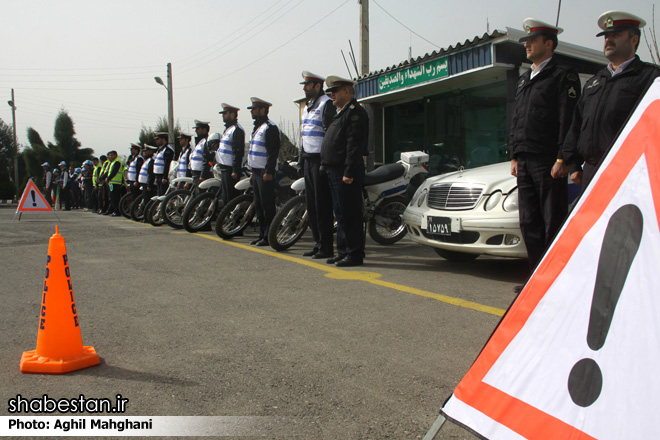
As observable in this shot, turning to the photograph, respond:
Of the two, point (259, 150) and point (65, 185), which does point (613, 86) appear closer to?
point (259, 150)

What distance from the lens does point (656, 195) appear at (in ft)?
5.22

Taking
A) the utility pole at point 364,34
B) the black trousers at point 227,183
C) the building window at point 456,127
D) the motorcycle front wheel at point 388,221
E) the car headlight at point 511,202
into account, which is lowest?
the motorcycle front wheel at point 388,221

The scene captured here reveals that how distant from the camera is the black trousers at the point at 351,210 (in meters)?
6.14

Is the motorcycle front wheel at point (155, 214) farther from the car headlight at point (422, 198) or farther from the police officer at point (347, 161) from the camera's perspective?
the car headlight at point (422, 198)

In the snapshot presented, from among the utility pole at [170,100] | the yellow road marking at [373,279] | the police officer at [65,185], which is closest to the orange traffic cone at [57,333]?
the yellow road marking at [373,279]

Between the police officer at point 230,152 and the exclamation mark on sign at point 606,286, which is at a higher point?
the police officer at point 230,152

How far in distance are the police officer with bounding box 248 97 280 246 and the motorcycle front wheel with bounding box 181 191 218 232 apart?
1.94 meters

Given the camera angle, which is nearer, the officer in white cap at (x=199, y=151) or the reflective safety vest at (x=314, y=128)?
the reflective safety vest at (x=314, y=128)

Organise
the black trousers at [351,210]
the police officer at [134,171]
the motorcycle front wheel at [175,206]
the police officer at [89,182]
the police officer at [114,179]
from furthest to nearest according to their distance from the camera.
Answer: the police officer at [89,182] < the police officer at [114,179] < the police officer at [134,171] < the motorcycle front wheel at [175,206] < the black trousers at [351,210]

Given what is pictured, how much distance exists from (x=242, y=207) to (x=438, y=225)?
3835 mm

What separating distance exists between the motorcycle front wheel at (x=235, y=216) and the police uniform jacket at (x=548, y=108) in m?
4.72

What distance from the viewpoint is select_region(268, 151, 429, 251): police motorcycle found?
7.07m

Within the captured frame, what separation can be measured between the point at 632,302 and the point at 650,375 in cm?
20

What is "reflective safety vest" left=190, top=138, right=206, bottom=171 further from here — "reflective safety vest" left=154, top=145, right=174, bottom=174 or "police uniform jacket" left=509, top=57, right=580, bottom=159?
"police uniform jacket" left=509, top=57, right=580, bottom=159
